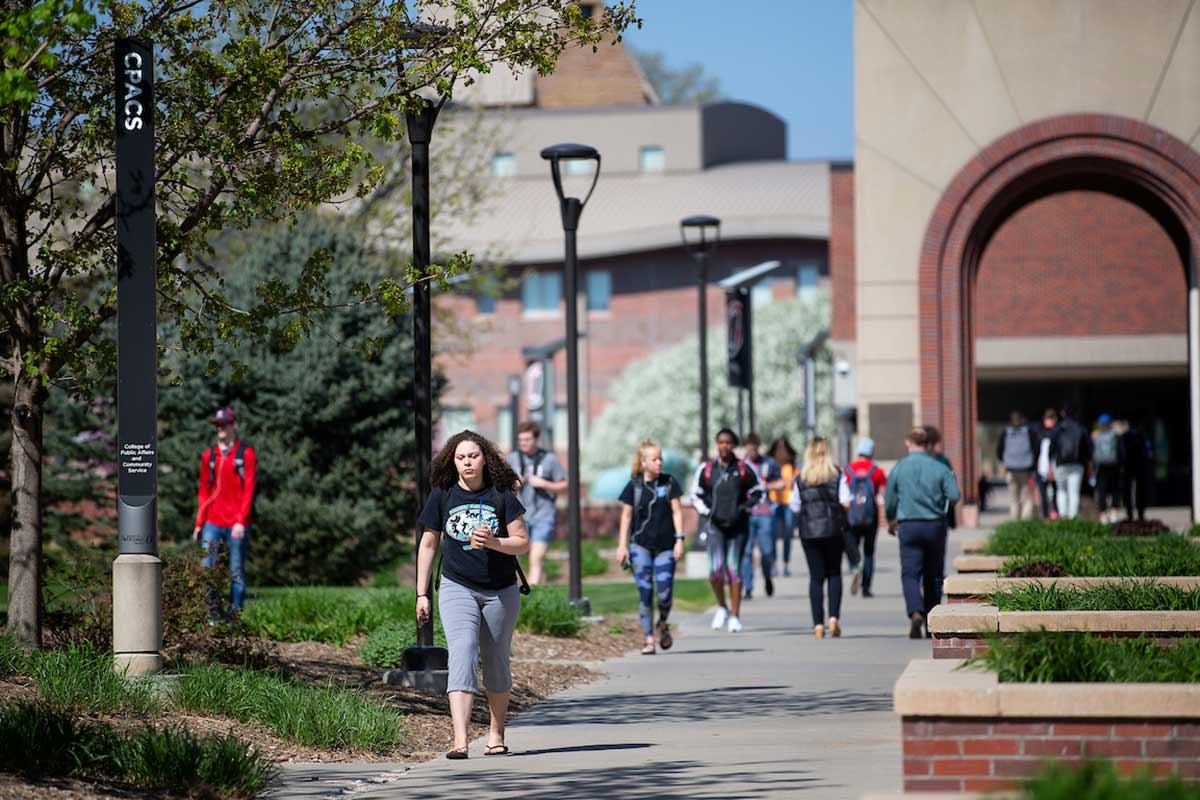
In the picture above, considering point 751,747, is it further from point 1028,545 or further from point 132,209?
point 1028,545

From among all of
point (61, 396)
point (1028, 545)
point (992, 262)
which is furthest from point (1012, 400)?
point (1028, 545)

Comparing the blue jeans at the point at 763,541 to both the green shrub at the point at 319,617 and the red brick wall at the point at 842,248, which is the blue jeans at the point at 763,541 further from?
the red brick wall at the point at 842,248

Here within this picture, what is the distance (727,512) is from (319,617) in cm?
441

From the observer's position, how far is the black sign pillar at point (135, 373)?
9938mm

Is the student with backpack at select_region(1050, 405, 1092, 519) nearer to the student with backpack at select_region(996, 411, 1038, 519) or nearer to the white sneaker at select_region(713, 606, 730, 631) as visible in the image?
the student with backpack at select_region(996, 411, 1038, 519)

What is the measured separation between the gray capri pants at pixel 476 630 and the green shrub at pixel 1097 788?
500 centimetres

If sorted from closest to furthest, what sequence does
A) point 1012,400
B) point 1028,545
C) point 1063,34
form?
point 1028,545, point 1063,34, point 1012,400

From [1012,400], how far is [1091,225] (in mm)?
6495

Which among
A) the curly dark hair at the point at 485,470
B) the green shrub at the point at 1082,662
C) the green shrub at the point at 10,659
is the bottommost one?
the green shrub at the point at 10,659

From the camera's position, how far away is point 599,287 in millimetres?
72438

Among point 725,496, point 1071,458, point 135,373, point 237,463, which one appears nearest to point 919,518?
point 725,496

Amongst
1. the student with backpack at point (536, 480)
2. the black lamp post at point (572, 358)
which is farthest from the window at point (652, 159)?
the black lamp post at point (572, 358)

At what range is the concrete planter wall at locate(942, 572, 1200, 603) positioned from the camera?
36.2ft

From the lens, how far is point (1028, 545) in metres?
14.7
